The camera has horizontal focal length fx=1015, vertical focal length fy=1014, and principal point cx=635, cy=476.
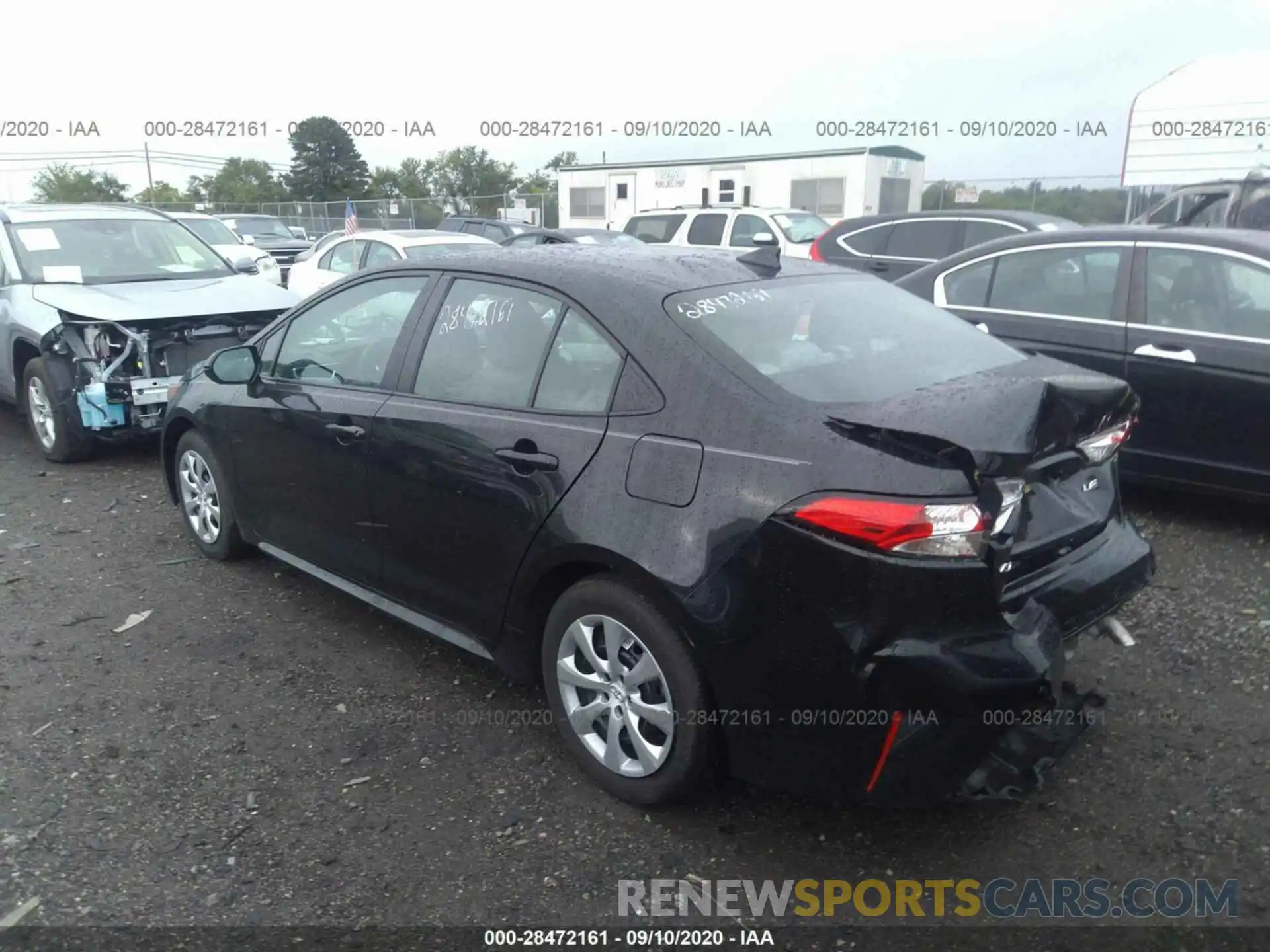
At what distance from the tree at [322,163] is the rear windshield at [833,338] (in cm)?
7378

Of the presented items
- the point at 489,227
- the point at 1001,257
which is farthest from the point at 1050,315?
the point at 489,227

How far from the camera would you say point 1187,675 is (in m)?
3.83

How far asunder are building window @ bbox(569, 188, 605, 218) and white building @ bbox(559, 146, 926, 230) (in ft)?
0.06

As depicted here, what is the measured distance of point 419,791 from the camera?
3301 mm

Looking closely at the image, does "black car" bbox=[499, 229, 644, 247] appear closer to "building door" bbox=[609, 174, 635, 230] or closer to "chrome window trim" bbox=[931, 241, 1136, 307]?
"chrome window trim" bbox=[931, 241, 1136, 307]

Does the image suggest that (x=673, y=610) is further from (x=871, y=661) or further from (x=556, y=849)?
(x=556, y=849)

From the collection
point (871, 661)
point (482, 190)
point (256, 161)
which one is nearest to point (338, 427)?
point (871, 661)

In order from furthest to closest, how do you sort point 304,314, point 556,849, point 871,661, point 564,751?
point 304,314 < point 564,751 < point 556,849 < point 871,661

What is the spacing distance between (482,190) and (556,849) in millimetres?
66448

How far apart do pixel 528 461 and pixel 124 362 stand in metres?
4.75

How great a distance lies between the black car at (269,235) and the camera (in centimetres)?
2191

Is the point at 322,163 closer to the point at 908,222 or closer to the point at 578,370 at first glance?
the point at 908,222

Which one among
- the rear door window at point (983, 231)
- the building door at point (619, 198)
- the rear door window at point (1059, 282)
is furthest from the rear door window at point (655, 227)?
the building door at point (619, 198)

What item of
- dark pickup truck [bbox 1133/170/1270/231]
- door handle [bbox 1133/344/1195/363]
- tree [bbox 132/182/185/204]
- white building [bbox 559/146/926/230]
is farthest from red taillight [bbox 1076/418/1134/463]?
tree [bbox 132/182/185/204]
